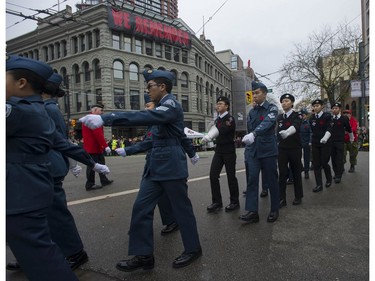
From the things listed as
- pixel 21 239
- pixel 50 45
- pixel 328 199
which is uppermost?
pixel 50 45

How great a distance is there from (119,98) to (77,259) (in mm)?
35318

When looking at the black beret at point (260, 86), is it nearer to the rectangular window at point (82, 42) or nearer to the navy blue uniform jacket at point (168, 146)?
the navy blue uniform jacket at point (168, 146)

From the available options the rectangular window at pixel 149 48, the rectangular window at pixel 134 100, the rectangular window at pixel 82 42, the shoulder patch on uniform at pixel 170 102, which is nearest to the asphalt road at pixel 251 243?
the shoulder patch on uniform at pixel 170 102

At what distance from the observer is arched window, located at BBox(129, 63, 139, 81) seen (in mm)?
38281

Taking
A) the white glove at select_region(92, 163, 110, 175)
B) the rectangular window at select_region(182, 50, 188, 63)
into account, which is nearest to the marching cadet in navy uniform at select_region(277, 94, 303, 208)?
the white glove at select_region(92, 163, 110, 175)

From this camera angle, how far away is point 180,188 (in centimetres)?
319

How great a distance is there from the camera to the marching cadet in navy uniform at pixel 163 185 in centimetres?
303

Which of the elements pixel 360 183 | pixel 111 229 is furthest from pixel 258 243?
pixel 360 183

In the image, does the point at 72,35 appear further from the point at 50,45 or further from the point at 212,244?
the point at 212,244

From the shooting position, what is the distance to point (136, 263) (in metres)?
2.99

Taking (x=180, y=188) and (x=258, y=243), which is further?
(x=258, y=243)

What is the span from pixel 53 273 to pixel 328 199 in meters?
5.36

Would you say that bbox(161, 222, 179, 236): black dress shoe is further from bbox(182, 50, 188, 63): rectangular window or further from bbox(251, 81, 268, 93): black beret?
bbox(182, 50, 188, 63): rectangular window

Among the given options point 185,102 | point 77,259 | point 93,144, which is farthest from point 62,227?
point 185,102
